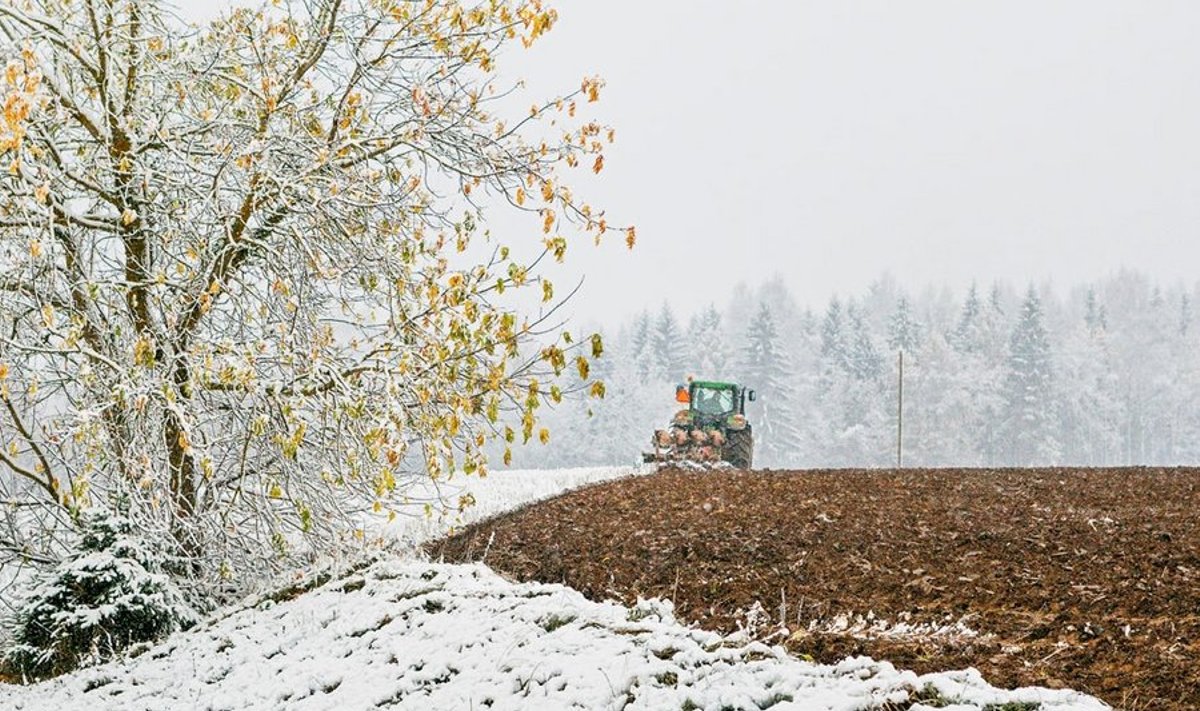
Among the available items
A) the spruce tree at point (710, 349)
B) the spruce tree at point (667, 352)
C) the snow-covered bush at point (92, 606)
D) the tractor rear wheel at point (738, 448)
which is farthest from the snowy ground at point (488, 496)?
the spruce tree at point (710, 349)

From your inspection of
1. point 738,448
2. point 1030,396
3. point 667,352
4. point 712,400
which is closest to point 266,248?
point 738,448

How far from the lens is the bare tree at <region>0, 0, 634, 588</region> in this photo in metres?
6.89

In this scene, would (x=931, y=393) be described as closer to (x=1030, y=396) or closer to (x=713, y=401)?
(x=1030, y=396)

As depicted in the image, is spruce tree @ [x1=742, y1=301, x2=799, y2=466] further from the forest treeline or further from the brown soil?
the brown soil

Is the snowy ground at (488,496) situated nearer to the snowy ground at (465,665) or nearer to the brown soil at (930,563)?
the brown soil at (930,563)

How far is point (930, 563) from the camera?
25.6 feet

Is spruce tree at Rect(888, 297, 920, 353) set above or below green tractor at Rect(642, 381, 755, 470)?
above

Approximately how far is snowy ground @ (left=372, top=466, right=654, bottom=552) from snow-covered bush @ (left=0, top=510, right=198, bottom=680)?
7.12ft

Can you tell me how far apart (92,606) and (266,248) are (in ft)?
10.1

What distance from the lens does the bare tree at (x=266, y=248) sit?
22.6 ft

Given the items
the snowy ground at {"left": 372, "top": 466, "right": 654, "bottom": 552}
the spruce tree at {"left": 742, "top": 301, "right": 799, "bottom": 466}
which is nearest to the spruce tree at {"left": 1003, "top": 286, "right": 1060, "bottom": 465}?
the spruce tree at {"left": 742, "top": 301, "right": 799, "bottom": 466}

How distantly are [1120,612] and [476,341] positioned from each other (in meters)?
4.21

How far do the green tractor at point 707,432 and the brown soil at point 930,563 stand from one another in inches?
327

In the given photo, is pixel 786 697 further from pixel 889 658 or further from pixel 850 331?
pixel 850 331
